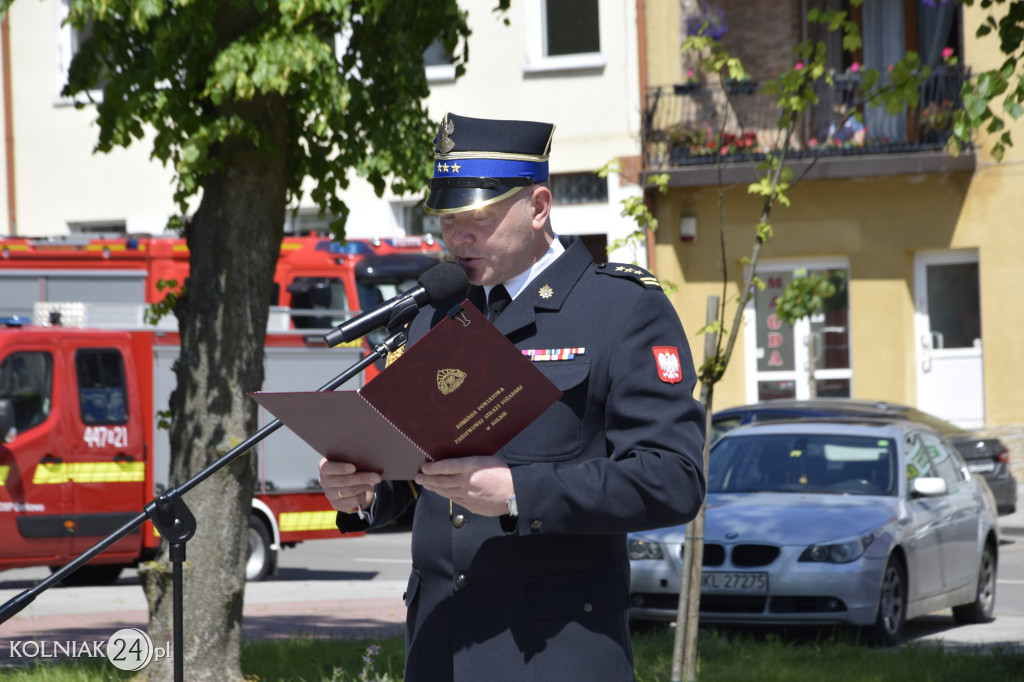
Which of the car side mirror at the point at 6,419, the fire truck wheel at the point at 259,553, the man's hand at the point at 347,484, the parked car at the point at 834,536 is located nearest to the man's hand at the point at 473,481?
the man's hand at the point at 347,484

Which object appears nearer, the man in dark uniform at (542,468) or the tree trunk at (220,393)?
the man in dark uniform at (542,468)

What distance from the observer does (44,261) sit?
17188 mm

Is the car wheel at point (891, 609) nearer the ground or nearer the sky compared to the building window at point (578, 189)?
nearer the ground

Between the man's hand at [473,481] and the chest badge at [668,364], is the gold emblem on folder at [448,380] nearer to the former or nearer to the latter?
the man's hand at [473,481]

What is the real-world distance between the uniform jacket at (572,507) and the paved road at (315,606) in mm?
5381

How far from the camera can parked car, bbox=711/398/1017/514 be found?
1470cm

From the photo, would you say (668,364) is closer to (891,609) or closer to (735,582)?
(735,582)

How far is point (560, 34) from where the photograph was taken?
22.1 metres

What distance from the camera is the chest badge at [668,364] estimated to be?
2.88 m

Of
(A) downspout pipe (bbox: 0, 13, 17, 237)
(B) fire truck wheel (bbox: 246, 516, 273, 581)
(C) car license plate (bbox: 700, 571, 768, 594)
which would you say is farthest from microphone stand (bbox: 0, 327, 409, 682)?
(A) downspout pipe (bbox: 0, 13, 17, 237)

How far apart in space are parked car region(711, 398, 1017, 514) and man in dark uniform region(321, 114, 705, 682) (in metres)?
11.6

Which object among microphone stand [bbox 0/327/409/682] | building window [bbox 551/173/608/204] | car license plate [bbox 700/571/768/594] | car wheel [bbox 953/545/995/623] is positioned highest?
building window [bbox 551/173/608/204]

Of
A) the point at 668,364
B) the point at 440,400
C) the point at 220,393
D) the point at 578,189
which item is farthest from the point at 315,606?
the point at 578,189

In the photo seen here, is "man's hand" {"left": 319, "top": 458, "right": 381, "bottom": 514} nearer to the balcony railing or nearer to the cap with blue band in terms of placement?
the cap with blue band
